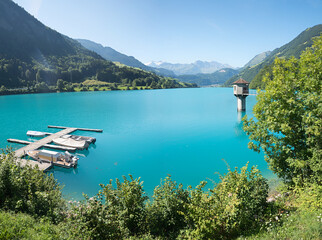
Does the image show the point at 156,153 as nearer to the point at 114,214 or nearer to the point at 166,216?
the point at 166,216

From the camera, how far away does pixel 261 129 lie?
41.2ft

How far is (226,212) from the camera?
745 centimetres

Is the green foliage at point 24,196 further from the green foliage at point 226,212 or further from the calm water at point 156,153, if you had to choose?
the calm water at point 156,153

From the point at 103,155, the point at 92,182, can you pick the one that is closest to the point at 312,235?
the point at 92,182

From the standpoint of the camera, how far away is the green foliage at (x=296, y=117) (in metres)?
10.3

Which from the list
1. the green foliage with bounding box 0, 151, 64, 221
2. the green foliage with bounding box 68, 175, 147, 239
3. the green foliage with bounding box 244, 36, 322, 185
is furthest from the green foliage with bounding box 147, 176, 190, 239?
the green foliage with bounding box 244, 36, 322, 185

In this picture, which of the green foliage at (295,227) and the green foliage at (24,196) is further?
the green foliage at (24,196)

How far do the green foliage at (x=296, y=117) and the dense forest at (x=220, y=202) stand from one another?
0.17 ft

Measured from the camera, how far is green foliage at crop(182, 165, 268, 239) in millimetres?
7238

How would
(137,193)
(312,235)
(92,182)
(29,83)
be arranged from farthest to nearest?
1. (29,83)
2. (92,182)
3. (137,193)
4. (312,235)

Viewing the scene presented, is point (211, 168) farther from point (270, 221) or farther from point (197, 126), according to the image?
point (197, 126)

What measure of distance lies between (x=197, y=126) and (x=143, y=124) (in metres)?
14.2

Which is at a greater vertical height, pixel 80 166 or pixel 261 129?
pixel 261 129

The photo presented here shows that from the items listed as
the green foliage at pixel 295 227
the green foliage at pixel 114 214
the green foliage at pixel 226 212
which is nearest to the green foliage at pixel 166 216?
the green foliage at pixel 114 214
